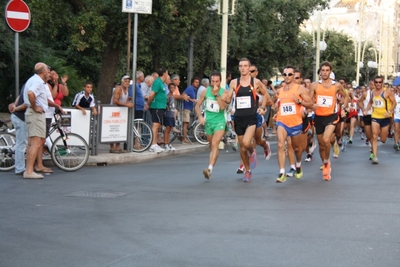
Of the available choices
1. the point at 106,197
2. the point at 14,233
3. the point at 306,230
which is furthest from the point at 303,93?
the point at 14,233

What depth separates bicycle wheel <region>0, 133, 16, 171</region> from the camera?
13.2 m

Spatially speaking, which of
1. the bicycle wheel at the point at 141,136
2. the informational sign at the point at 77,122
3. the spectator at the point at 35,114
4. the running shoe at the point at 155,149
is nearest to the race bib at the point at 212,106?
the spectator at the point at 35,114

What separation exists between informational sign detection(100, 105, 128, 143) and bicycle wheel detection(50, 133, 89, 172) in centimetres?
156

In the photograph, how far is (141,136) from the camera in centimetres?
1692

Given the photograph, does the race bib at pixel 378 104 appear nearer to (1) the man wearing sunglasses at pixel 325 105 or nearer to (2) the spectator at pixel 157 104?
(1) the man wearing sunglasses at pixel 325 105

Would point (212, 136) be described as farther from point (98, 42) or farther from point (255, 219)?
point (98, 42)

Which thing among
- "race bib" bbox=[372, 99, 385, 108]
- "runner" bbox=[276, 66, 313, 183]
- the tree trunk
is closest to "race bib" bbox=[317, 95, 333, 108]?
"runner" bbox=[276, 66, 313, 183]

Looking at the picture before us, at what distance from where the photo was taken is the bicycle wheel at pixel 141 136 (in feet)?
55.0

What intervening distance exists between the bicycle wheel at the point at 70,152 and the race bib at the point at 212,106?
2.54 metres

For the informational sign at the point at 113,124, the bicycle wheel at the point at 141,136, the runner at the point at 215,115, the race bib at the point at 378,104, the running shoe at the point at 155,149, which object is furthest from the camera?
the race bib at the point at 378,104

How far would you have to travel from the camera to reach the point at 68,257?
6.51 meters

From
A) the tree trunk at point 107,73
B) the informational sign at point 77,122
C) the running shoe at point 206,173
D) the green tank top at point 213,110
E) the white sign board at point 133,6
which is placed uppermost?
the white sign board at point 133,6

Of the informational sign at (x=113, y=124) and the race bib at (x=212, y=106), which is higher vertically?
the race bib at (x=212, y=106)

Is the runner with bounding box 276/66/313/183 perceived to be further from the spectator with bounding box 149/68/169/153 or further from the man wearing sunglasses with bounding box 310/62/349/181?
the spectator with bounding box 149/68/169/153
